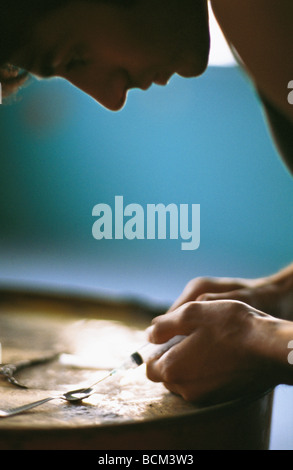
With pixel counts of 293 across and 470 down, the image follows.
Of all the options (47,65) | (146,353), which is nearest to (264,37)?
(47,65)

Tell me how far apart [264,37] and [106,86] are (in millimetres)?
196

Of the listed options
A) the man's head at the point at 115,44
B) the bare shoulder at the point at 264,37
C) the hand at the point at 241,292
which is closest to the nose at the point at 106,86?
the man's head at the point at 115,44

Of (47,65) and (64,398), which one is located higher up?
(47,65)

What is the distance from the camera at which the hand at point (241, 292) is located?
555 mm

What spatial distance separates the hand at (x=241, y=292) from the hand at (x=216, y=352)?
0.09 metres

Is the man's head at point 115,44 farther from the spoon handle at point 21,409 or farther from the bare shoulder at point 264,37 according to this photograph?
the spoon handle at point 21,409

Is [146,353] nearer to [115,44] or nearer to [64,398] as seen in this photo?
[64,398]

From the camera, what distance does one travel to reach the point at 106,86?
57 centimetres

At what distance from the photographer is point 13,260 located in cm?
161

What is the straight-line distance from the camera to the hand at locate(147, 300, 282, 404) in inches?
15.6

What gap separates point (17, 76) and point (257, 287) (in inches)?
17.2

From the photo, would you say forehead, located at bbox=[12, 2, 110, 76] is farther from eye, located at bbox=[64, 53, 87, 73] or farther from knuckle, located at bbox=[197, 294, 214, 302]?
knuckle, located at bbox=[197, 294, 214, 302]
